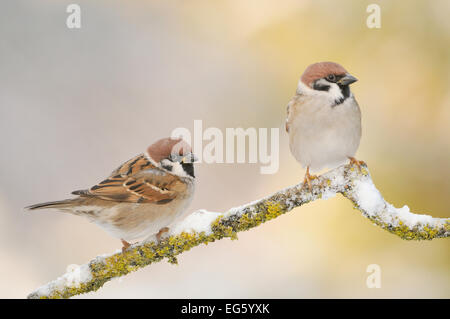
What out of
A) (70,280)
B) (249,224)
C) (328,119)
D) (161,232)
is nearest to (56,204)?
(70,280)

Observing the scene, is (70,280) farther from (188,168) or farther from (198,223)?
(188,168)

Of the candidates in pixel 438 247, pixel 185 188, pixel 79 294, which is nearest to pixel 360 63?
pixel 438 247

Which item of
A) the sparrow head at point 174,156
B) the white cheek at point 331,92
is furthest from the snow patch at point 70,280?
the white cheek at point 331,92

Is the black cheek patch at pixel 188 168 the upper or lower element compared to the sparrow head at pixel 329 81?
lower

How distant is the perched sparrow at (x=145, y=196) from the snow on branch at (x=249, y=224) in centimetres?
25

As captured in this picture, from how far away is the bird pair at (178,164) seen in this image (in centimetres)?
247

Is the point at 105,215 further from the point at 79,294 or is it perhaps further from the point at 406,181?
the point at 406,181

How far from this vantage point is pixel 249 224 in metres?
2.10

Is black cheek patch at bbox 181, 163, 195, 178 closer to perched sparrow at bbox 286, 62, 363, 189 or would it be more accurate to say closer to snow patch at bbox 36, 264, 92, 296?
perched sparrow at bbox 286, 62, 363, 189

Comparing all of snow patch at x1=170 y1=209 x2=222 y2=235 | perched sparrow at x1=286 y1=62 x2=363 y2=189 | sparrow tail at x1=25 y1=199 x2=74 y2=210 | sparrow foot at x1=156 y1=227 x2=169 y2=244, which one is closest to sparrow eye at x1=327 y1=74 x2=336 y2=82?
perched sparrow at x1=286 y1=62 x2=363 y2=189

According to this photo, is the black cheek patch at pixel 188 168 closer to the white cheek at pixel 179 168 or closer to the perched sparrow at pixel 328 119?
the white cheek at pixel 179 168

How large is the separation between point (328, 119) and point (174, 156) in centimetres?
77

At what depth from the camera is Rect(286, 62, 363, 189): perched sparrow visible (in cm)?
246

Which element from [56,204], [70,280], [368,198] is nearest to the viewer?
[368,198]
